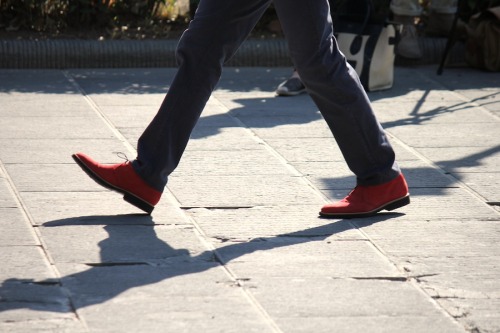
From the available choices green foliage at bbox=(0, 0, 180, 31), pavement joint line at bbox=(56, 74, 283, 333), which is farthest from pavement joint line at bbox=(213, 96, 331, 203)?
green foliage at bbox=(0, 0, 180, 31)

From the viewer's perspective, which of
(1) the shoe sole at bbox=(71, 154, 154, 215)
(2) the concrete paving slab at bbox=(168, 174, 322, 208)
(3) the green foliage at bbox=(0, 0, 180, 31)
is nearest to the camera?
(1) the shoe sole at bbox=(71, 154, 154, 215)

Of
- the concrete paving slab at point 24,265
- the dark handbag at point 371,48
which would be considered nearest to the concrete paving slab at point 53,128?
the concrete paving slab at point 24,265

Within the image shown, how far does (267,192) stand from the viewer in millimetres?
5012

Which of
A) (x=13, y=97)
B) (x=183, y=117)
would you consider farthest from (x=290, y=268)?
(x=13, y=97)

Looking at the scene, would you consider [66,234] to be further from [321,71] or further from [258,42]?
[258,42]

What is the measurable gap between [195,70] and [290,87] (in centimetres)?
301

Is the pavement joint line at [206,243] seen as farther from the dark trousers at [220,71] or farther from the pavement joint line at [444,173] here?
the pavement joint line at [444,173]

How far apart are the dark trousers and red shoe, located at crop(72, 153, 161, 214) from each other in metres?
0.03

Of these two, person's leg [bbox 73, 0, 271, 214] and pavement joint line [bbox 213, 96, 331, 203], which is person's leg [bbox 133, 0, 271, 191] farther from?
pavement joint line [bbox 213, 96, 331, 203]

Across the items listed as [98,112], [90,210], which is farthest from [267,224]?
[98,112]

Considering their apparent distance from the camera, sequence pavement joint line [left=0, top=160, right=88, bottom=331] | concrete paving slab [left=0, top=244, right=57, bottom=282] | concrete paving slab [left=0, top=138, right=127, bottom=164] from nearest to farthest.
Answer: pavement joint line [left=0, top=160, right=88, bottom=331]
concrete paving slab [left=0, top=244, right=57, bottom=282]
concrete paving slab [left=0, top=138, right=127, bottom=164]

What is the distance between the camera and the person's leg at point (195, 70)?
4395 millimetres

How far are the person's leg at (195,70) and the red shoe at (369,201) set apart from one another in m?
0.68

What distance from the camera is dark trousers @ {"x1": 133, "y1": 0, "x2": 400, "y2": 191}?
4.39 m
